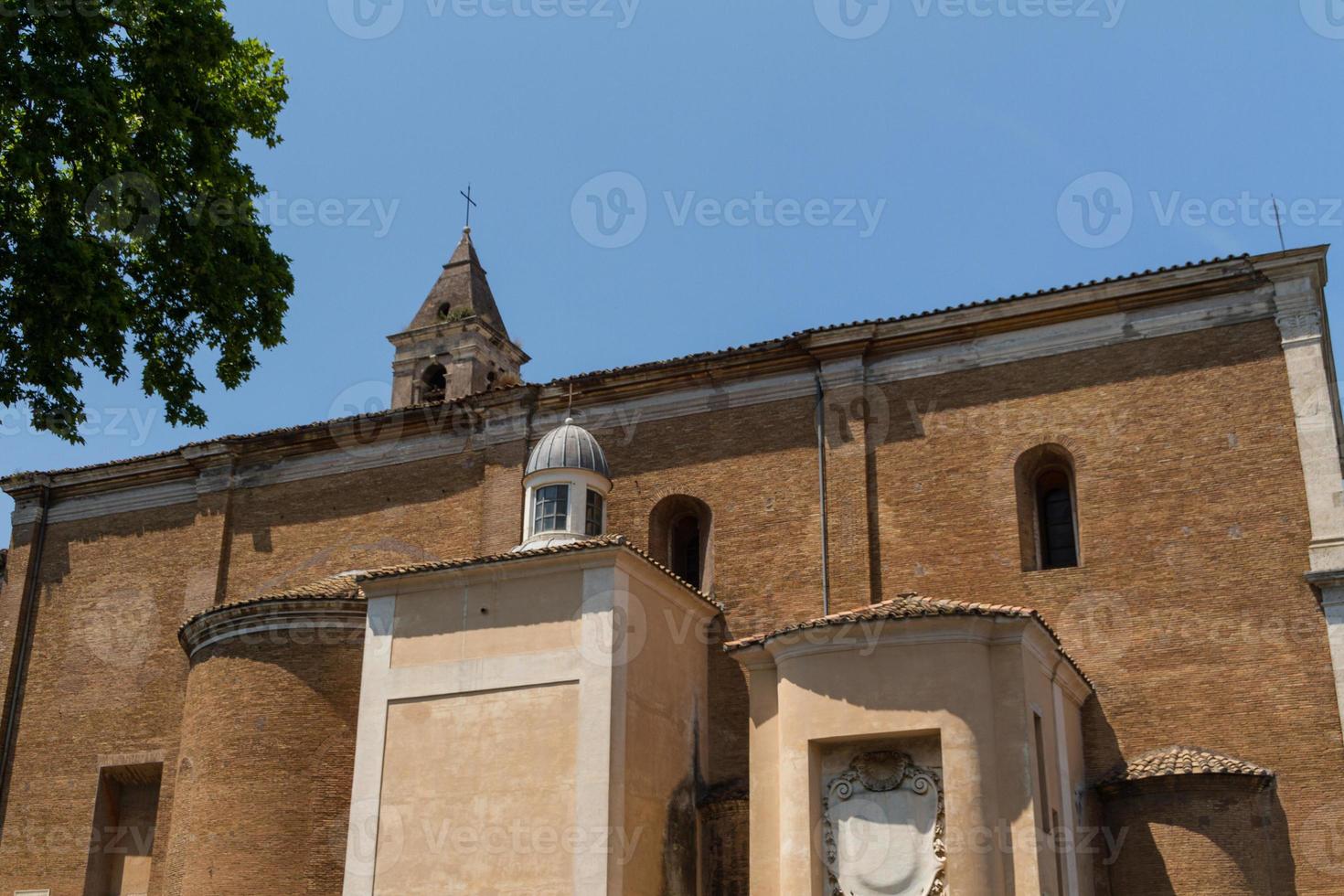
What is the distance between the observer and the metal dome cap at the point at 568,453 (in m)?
20.3

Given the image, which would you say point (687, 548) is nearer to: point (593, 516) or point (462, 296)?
point (593, 516)

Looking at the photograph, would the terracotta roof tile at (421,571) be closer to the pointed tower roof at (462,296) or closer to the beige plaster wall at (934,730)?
the beige plaster wall at (934,730)

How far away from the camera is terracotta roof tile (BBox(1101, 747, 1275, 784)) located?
54.8 feet

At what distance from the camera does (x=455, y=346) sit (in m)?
32.0

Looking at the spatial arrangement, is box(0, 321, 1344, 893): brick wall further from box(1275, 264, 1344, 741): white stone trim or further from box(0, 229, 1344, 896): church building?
box(1275, 264, 1344, 741): white stone trim

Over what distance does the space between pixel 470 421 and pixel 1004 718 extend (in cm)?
1093

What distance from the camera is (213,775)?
20.3m

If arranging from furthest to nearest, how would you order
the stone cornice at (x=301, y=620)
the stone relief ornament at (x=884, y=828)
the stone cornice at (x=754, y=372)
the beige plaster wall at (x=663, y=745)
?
the stone cornice at (x=301, y=620) → the stone cornice at (x=754, y=372) → the beige plaster wall at (x=663, y=745) → the stone relief ornament at (x=884, y=828)

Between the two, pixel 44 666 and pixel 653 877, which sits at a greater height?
pixel 44 666

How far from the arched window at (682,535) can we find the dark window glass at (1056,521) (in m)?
4.66

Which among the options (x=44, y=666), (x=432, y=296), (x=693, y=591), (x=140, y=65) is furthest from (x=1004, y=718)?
(x=432, y=296)

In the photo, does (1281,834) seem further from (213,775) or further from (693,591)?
(213,775)
